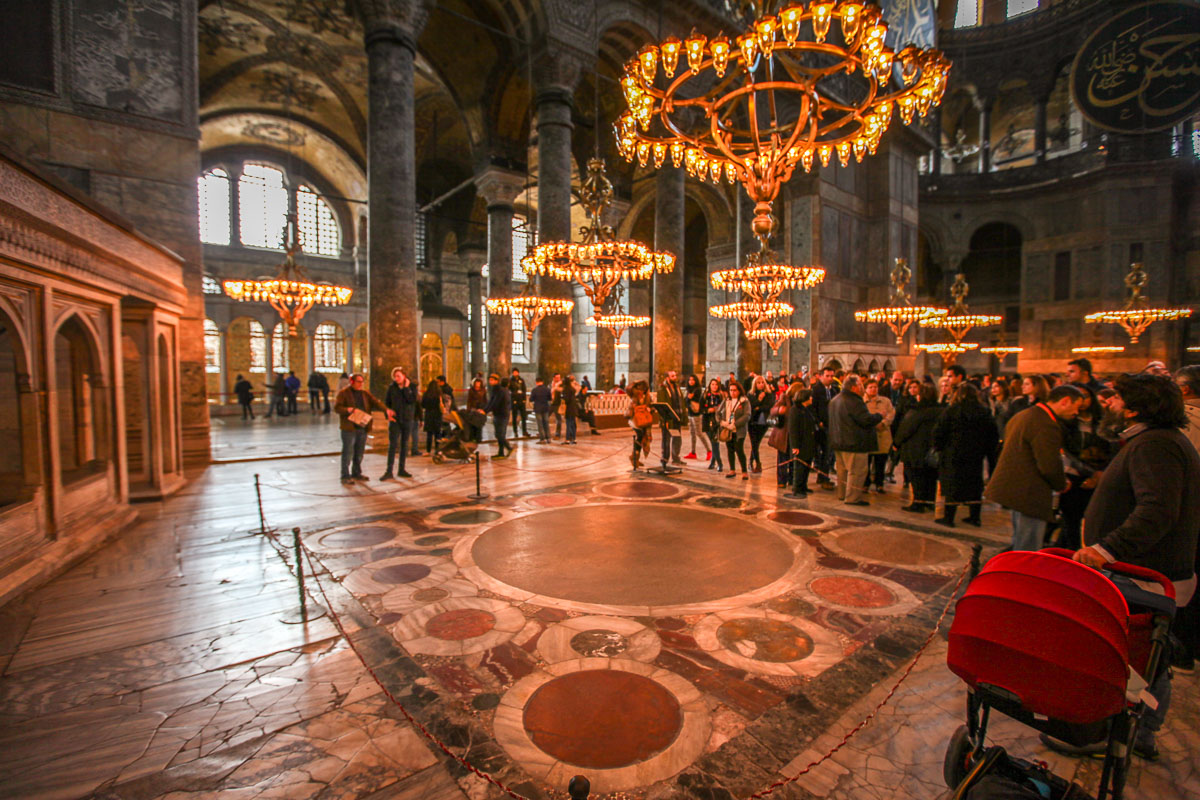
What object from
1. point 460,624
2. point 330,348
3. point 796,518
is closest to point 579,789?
point 460,624

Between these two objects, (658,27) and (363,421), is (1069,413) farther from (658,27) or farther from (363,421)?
(658,27)

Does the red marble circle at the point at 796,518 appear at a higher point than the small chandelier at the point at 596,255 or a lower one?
lower

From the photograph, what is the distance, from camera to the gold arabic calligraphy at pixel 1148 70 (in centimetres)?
1745

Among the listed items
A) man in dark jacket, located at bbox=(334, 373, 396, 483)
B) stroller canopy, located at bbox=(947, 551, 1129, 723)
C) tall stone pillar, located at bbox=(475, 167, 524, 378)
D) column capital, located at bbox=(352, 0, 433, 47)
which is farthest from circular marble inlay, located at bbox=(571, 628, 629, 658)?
tall stone pillar, located at bbox=(475, 167, 524, 378)

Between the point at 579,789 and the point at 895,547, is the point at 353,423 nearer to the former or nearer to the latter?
the point at 895,547

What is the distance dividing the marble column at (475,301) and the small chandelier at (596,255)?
44.7ft

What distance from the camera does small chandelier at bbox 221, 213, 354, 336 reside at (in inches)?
387

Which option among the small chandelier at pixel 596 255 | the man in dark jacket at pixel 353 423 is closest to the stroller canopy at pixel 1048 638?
the man in dark jacket at pixel 353 423

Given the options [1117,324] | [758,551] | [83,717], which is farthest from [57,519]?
[1117,324]

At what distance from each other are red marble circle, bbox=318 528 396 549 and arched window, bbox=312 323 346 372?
68.3 ft

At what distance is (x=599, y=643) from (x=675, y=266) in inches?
553

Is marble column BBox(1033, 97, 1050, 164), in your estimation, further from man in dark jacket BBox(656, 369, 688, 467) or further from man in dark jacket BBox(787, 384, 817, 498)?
man in dark jacket BBox(787, 384, 817, 498)

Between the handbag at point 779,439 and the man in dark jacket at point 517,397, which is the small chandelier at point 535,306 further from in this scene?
the handbag at point 779,439

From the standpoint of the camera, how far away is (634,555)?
432 centimetres
